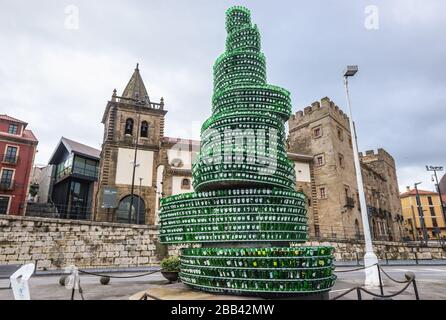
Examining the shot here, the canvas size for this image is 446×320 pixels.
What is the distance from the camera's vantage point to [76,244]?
1492 cm

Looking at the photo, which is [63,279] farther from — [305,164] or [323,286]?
[305,164]

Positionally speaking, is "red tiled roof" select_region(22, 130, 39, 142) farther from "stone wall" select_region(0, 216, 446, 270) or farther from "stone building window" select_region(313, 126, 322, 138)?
"stone building window" select_region(313, 126, 322, 138)

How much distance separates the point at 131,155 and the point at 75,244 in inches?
477

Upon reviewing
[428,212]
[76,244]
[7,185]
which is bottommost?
[76,244]

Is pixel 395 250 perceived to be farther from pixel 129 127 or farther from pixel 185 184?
pixel 129 127

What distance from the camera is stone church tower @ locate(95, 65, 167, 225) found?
23859 mm

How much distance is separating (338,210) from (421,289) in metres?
19.8

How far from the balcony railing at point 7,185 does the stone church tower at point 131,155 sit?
24.4ft

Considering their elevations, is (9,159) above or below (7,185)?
above

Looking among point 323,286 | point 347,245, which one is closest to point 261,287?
point 323,286

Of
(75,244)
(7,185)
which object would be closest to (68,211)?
(7,185)

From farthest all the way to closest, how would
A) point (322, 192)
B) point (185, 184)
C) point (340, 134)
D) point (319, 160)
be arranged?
point (340, 134) → point (319, 160) → point (322, 192) → point (185, 184)

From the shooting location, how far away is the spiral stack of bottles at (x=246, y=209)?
14.6ft

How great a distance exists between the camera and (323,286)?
4566 millimetres
